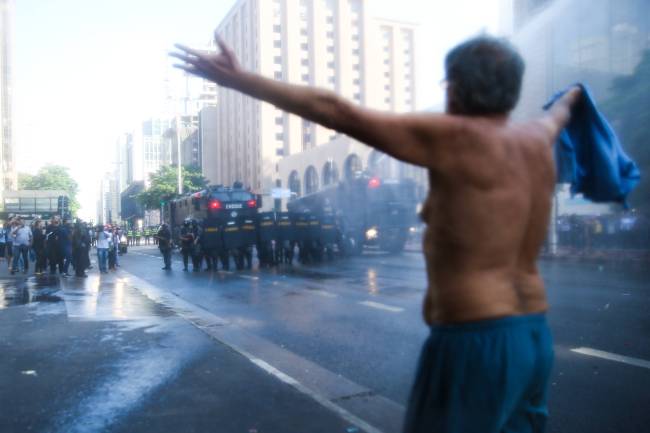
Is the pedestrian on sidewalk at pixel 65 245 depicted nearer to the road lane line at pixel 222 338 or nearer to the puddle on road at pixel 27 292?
the puddle on road at pixel 27 292

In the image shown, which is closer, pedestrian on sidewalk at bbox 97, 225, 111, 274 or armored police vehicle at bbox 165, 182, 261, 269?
armored police vehicle at bbox 165, 182, 261, 269

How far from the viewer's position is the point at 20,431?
4.27 meters

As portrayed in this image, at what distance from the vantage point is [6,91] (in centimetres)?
8738

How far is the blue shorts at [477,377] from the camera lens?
1.87m

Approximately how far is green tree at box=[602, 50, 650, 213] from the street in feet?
15.5

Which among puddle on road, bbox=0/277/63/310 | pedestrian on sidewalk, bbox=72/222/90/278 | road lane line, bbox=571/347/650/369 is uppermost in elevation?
pedestrian on sidewalk, bbox=72/222/90/278

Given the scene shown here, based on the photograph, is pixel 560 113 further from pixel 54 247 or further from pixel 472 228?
pixel 54 247

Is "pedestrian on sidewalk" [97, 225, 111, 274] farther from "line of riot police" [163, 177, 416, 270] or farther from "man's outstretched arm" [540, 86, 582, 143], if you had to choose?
"man's outstretched arm" [540, 86, 582, 143]

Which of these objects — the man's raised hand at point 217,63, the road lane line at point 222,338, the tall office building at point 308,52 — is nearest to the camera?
the man's raised hand at point 217,63

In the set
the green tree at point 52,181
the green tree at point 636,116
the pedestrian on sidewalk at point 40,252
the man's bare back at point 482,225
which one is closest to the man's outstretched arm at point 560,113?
the man's bare back at point 482,225

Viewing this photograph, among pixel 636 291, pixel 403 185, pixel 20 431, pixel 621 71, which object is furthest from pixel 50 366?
pixel 621 71

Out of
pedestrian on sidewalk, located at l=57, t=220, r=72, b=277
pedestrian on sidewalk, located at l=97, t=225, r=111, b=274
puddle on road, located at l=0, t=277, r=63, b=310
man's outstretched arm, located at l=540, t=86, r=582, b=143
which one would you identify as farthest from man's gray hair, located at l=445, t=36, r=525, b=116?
pedestrian on sidewalk, located at l=97, t=225, r=111, b=274

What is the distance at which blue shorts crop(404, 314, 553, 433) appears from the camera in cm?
187

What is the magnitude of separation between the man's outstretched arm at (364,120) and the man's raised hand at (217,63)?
0.08 metres
